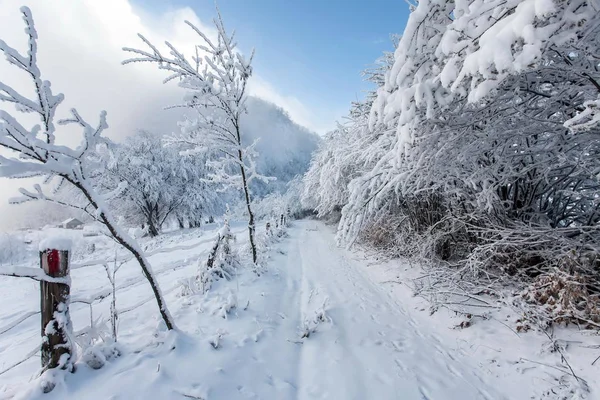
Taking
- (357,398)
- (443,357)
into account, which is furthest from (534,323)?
(357,398)

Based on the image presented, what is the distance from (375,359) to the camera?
346 cm

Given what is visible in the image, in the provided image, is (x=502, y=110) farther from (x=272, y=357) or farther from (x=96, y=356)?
(x=96, y=356)

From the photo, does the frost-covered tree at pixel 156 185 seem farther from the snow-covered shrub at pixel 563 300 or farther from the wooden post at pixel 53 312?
the snow-covered shrub at pixel 563 300

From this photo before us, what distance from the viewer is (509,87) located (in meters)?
2.78

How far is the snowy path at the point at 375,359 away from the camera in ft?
9.47

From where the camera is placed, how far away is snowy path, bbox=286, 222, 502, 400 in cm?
289

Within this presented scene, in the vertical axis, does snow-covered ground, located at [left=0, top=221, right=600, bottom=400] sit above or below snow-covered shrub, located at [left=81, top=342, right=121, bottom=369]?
below

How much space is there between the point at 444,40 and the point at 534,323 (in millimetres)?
3848

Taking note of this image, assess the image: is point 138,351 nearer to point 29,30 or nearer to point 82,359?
point 82,359

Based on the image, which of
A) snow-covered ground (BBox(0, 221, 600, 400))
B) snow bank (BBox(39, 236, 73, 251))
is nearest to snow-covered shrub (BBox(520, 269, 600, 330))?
snow-covered ground (BBox(0, 221, 600, 400))

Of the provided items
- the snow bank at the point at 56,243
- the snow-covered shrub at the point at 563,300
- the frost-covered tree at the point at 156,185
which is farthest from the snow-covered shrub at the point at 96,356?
the frost-covered tree at the point at 156,185

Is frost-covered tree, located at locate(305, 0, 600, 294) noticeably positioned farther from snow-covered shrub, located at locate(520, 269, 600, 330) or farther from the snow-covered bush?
snow-covered shrub, located at locate(520, 269, 600, 330)

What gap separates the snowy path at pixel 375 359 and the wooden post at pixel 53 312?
2285 millimetres

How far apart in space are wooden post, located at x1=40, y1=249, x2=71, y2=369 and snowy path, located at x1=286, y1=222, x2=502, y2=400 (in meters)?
2.29
